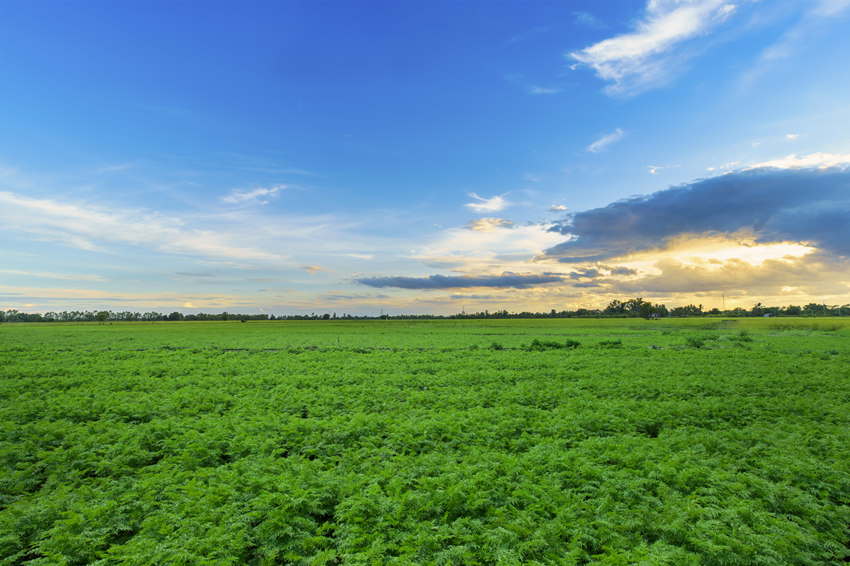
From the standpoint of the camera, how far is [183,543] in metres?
7.46

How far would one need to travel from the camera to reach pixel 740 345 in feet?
165

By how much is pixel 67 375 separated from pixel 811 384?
4678 cm

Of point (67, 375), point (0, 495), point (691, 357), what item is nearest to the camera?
point (0, 495)

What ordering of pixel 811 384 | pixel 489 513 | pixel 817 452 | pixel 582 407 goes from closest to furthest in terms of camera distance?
pixel 489 513 < pixel 817 452 < pixel 582 407 < pixel 811 384

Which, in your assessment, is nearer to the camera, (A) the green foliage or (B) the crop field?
(B) the crop field

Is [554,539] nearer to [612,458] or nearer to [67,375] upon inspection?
[612,458]

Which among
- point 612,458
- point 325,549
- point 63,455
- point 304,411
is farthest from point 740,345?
point 63,455

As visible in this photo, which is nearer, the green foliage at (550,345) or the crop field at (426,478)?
the crop field at (426,478)

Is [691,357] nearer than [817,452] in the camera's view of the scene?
No

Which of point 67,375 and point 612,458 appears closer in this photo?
point 612,458

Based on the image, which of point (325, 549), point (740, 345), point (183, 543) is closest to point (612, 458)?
point (325, 549)

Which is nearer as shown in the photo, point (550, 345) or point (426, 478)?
point (426, 478)

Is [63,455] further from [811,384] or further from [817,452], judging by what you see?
[811,384]

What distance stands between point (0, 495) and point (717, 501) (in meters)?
17.5
